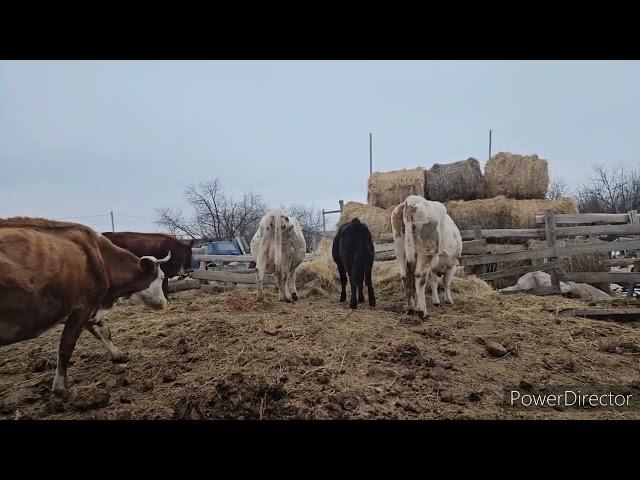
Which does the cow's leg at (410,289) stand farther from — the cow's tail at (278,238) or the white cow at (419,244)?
the cow's tail at (278,238)

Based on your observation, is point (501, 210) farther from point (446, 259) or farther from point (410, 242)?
point (410, 242)

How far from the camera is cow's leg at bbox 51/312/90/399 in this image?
338 centimetres

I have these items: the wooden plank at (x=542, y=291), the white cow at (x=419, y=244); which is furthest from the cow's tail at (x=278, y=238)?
the wooden plank at (x=542, y=291)

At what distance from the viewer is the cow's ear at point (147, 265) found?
418 centimetres

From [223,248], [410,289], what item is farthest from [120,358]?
[223,248]

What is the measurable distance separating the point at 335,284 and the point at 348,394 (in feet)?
21.9

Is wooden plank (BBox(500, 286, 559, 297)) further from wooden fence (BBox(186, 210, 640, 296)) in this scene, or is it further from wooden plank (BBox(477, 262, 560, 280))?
wooden plank (BBox(477, 262, 560, 280))

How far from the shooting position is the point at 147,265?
4.21 meters

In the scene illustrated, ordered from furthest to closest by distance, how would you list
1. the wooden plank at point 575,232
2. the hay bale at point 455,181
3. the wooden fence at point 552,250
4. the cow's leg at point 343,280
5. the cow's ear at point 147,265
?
1. the hay bale at point 455,181
2. the wooden plank at point 575,232
3. the wooden fence at point 552,250
4. the cow's leg at point 343,280
5. the cow's ear at point 147,265

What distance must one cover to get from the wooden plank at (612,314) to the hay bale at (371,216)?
21.7 feet

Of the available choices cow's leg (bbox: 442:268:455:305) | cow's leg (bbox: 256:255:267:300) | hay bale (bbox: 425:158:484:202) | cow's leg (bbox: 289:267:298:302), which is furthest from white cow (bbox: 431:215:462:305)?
hay bale (bbox: 425:158:484:202)

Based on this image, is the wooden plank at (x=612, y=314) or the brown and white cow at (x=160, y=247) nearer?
the wooden plank at (x=612, y=314)

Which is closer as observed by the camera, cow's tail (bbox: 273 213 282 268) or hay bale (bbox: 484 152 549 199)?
cow's tail (bbox: 273 213 282 268)
